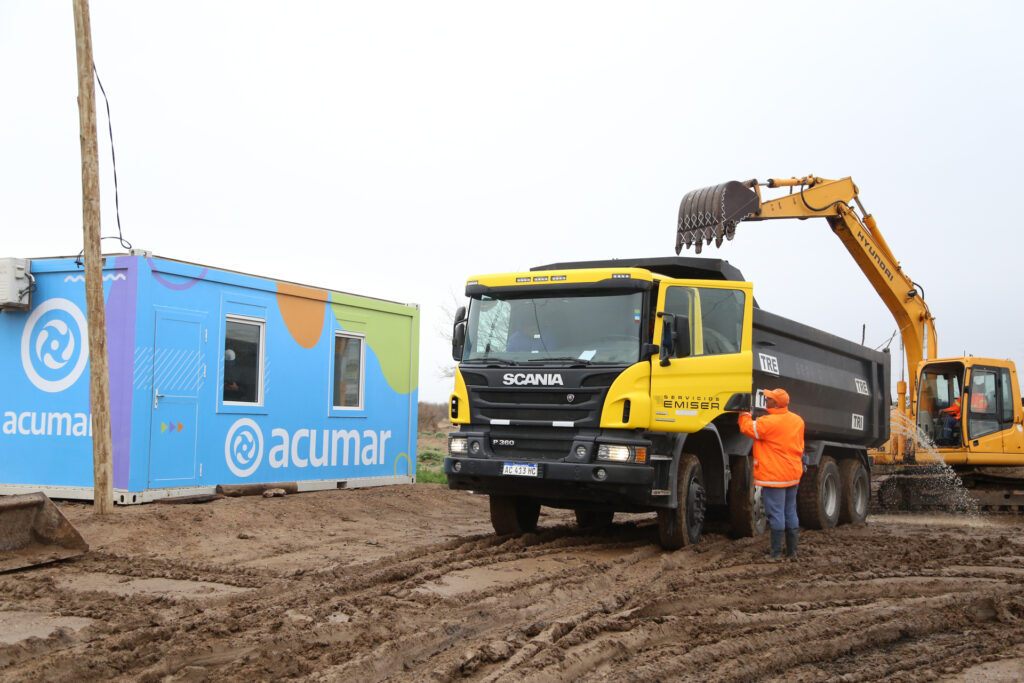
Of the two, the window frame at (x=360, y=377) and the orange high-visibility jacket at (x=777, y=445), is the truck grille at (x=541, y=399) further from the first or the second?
the window frame at (x=360, y=377)

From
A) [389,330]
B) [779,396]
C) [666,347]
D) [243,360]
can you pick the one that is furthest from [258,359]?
[779,396]

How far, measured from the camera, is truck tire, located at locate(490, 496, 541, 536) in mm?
10930

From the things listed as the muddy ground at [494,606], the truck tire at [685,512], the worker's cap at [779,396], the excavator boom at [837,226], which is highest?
the excavator boom at [837,226]

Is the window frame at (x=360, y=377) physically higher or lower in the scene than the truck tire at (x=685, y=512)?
higher

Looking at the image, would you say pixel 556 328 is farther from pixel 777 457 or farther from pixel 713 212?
pixel 713 212

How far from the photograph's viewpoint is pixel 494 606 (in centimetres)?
724

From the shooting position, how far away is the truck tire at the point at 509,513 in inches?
430

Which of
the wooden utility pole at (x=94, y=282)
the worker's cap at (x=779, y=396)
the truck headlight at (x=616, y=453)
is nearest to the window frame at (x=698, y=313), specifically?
the worker's cap at (x=779, y=396)

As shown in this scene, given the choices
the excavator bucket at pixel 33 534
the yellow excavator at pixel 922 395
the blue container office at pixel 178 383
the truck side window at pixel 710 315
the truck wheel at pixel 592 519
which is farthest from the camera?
the yellow excavator at pixel 922 395

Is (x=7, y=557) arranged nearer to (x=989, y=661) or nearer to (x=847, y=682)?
(x=847, y=682)

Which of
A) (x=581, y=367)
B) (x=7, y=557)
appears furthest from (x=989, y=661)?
(x=7, y=557)

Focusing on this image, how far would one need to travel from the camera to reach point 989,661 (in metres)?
6.10

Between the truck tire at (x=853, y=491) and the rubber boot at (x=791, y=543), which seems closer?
the rubber boot at (x=791, y=543)

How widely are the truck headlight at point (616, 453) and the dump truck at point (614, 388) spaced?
0.01m
